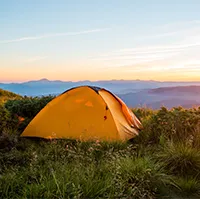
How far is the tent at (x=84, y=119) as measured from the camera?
897 centimetres

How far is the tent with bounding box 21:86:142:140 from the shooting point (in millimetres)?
8969

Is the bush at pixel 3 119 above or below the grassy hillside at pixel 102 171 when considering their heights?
above

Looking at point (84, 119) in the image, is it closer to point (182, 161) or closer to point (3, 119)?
point (3, 119)

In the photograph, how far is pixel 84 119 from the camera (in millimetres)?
9234

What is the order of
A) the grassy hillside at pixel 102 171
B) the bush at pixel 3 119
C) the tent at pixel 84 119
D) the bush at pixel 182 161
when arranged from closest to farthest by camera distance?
the grassy hillside at pixel 102 171, the bush at pixel 182 161, the tent at pixel 84 119, the bush at pixel 3 119

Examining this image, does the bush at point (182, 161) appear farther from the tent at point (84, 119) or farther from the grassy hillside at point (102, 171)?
the tent at point (84, 119)

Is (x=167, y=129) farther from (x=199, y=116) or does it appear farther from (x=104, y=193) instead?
(x=104, y=193)

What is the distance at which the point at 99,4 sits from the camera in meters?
11.7

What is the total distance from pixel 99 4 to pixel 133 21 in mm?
1826

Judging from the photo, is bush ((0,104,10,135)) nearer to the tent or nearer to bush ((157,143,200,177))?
the tent

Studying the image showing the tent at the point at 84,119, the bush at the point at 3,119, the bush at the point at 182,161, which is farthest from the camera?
the bush at the point at 3,119

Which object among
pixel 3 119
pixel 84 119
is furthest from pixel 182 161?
pixel 3 119

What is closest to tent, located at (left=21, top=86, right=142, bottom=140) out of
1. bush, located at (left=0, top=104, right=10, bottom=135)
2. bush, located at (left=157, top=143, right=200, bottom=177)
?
bush, located at (left=0, top=104, right=10, bottom=135)

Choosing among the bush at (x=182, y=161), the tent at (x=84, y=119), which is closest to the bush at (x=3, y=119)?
the tent at (x=84, y=119)
